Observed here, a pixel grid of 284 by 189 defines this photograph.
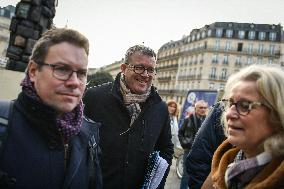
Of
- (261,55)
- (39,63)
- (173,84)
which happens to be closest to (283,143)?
(39,63)

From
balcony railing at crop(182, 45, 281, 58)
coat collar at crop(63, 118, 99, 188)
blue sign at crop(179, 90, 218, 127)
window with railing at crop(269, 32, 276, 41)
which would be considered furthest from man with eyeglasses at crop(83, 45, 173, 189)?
window with railing at crop(269, 32, 276, 41)

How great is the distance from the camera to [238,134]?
6.86 feet

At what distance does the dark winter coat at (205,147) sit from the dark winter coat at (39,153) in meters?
1.04

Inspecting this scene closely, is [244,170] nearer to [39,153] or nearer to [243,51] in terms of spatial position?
[39,153]

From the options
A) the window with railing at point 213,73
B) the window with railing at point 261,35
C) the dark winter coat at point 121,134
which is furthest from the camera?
the window with railing at point 213,73

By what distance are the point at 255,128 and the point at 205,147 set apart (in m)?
0.75

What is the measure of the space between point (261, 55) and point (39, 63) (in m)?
66.9

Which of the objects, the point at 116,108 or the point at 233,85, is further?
the point at 116,108

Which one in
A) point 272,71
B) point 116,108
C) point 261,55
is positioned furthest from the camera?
point 261,55

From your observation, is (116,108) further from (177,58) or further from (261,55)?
(177,58)

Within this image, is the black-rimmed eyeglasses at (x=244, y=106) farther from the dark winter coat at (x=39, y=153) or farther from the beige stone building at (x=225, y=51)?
the beige stone building at (x=225, y=51)

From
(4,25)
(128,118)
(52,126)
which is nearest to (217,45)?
(4,25)

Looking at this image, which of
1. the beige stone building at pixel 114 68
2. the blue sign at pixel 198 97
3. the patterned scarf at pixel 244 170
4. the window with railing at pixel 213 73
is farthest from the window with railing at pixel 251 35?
the patterned scarf at pixel 244 170

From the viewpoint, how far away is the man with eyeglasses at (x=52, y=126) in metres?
1.71
